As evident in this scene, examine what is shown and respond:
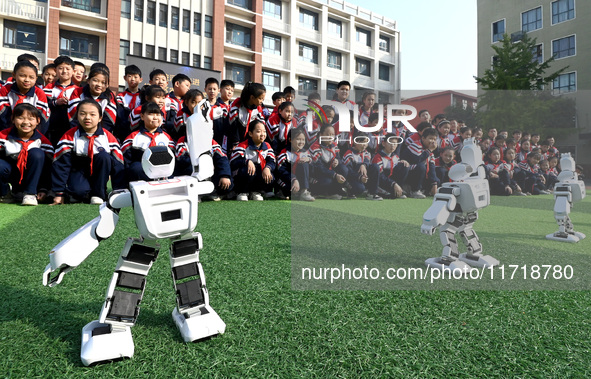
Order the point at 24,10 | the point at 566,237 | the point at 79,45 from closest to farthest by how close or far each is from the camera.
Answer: the point at 566,237 → the point at 24,10 → the point at 79,45

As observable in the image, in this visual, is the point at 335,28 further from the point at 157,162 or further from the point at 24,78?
the point at 157,162

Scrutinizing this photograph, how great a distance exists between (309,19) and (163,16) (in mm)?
8557

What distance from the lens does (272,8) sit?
69.2 ft

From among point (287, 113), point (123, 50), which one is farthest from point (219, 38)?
point (287, 113)

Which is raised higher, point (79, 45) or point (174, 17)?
point (174, 17)

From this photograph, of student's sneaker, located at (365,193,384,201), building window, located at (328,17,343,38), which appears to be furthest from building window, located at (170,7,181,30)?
student's sneaker, located at (365,193,384,201)

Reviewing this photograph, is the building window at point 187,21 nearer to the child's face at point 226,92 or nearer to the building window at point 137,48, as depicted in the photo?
the building window at point 137,48

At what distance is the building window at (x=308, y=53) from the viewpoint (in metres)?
21.9

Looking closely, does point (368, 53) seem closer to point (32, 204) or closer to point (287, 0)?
point (287, 0)

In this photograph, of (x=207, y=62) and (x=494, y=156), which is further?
(x=207, y=62)

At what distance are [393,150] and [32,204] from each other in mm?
3537

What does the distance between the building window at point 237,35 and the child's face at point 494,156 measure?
63.7 feet

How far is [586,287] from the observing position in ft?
6.36

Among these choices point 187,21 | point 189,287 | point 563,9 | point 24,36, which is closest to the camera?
point 189,287
